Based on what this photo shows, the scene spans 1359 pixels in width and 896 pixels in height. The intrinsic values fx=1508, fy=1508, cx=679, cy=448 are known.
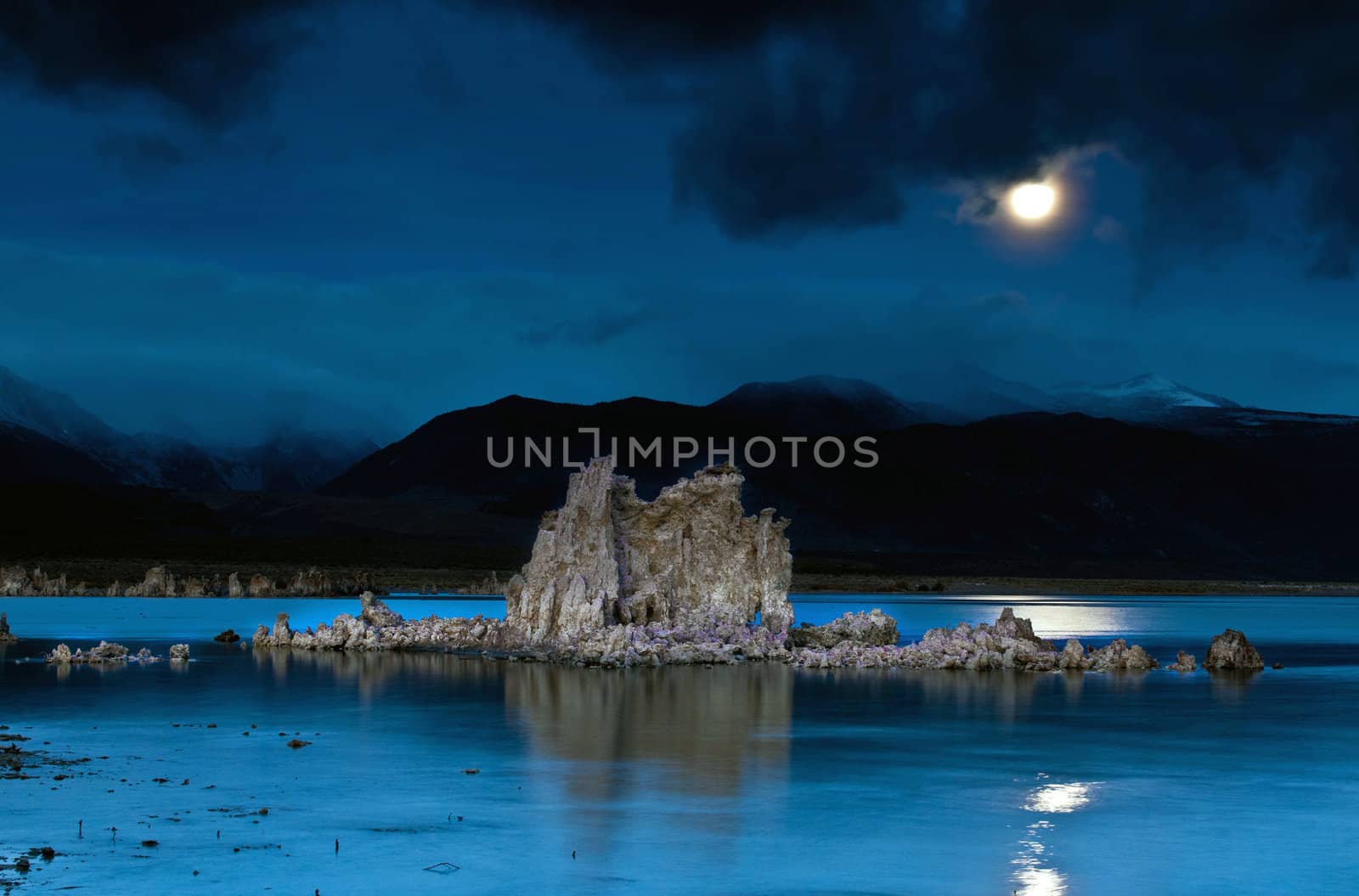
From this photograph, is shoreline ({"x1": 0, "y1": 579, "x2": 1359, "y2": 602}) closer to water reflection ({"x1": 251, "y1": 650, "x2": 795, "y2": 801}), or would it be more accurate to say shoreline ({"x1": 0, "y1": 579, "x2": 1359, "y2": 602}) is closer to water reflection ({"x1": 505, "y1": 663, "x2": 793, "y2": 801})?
water reflection ({"x1": 251, "y1": 650, "x2": 795, "y2": 801})

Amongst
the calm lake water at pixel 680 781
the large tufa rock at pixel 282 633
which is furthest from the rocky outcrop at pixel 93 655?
the large tufa rock at pixel 282 633

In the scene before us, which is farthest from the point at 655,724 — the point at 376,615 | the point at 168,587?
the point at 168,587

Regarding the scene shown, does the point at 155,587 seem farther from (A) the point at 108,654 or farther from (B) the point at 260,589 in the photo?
(A) the point at 108,654

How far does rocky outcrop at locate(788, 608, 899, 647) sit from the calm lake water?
4.91m

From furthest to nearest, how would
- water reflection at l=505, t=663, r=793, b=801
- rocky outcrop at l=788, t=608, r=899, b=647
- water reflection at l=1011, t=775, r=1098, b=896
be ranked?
1. rocky outcrop at l=788, t=608, r=899, b=647
2. water reflection at l=505, t=663, r=793, b=801
3. water reflection at l=1011, t=775, r=1098, b=896

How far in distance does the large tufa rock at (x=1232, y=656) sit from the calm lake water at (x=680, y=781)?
11.9ft

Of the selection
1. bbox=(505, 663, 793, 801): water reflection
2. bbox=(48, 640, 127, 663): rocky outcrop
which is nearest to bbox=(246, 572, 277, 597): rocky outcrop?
bbox=(48, 640, 127, 663): rocky outcrop

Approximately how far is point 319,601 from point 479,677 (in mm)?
58182

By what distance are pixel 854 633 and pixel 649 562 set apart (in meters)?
6.53

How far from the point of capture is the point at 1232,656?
135 ft

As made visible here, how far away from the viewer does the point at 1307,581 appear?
18600 centimetres

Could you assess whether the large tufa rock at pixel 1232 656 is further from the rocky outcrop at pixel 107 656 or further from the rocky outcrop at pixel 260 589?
the rocky outcrop at pixel 260 589

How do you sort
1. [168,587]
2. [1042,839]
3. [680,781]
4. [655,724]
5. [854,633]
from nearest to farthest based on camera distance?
1. [1042,839]
2. [680,781]
3. [655,724]
4. [854,633]
5. [168,587]

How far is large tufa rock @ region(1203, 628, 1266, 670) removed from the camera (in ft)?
135
